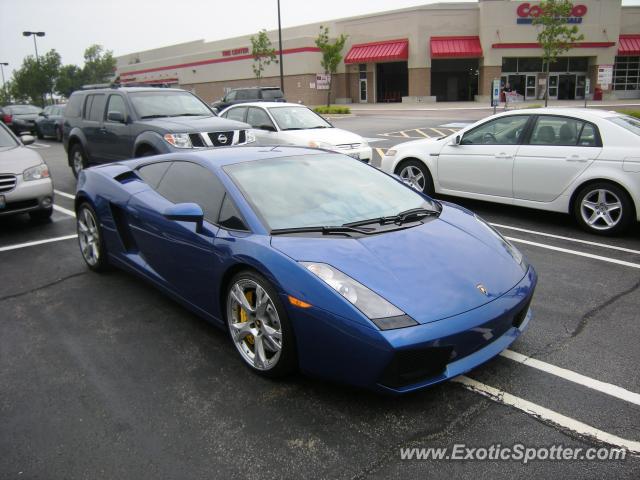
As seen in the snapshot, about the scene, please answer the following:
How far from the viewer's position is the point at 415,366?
2.85m

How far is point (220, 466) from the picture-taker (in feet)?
8.75

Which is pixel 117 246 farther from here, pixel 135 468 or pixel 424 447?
pixel 424 447

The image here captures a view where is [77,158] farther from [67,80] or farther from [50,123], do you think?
[67,80]

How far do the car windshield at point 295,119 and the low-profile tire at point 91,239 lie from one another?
6303mm

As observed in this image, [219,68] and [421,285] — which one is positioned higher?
[219,68]

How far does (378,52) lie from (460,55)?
670 centimetres

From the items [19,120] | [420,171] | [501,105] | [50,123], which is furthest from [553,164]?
[501,105]

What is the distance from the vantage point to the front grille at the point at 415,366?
9.15ft

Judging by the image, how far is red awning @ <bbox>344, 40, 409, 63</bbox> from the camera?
43.2 meters

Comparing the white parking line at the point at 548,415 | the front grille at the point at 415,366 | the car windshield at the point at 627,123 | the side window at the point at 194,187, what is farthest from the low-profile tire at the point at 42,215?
the car windshield at the point at 627,123

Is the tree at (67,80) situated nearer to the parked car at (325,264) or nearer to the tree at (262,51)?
the tree at (262,51)

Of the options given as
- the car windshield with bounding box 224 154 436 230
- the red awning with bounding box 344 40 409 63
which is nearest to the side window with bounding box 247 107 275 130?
the car windshield with bounding box 224 154 436 230

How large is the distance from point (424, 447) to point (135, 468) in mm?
1441

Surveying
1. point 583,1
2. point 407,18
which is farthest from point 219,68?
point 583,1
